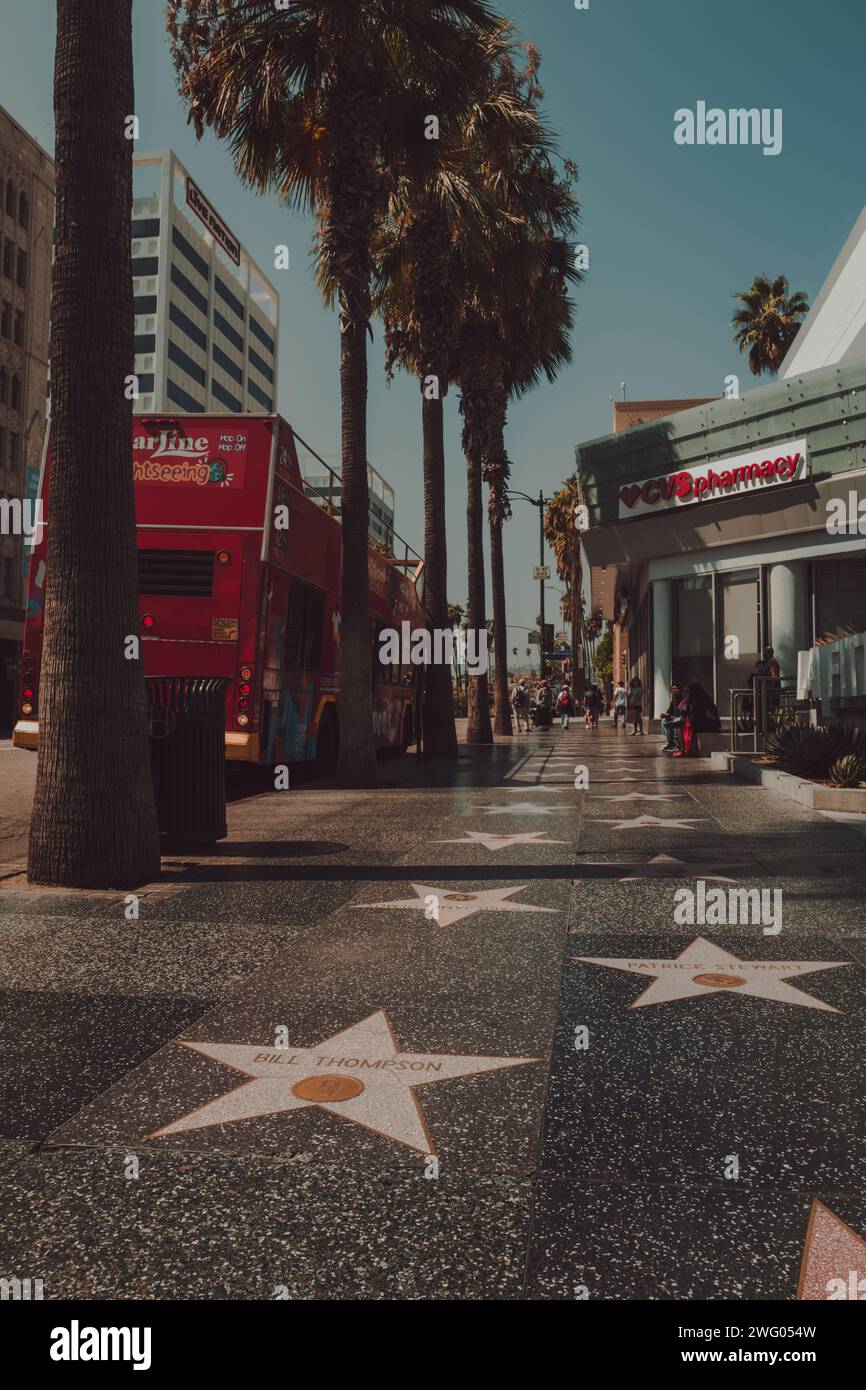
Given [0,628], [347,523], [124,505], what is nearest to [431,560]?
[347,523]

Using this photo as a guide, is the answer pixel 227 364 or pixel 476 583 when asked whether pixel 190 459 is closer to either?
pixel 476 583

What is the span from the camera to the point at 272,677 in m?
13.3

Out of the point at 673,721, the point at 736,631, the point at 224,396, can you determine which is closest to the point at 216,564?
the point at 673,721

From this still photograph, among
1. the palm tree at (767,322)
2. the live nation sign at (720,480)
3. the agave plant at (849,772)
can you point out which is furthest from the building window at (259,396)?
the agave plant at (849,772)

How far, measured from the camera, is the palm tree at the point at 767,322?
137 ft

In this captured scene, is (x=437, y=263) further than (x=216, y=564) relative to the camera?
Yes

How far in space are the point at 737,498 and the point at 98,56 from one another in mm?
23273

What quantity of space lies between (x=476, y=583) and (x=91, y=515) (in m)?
19.7

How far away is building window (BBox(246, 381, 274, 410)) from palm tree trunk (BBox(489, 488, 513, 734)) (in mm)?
93985

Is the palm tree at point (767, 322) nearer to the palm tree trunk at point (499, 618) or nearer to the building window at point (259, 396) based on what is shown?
the palm tree trunk at point (499, 618)

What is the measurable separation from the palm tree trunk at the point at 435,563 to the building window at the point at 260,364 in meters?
→ 104

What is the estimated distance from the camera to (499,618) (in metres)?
33.8

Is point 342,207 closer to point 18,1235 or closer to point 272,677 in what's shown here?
point 272,677
